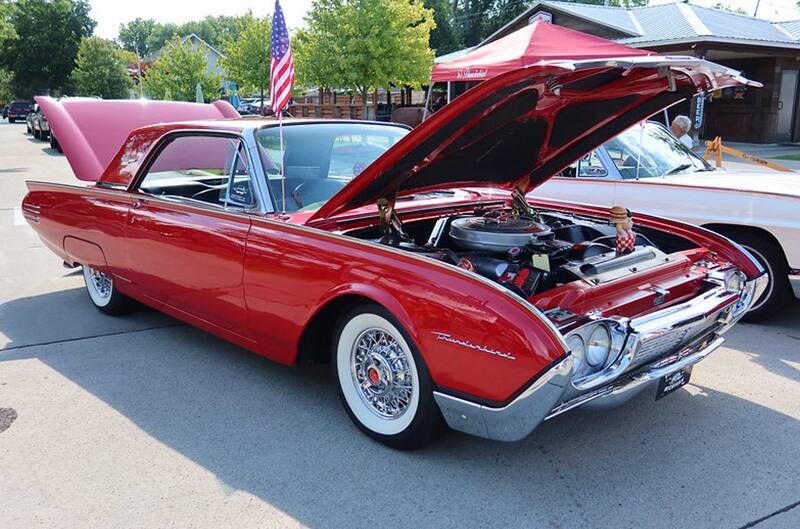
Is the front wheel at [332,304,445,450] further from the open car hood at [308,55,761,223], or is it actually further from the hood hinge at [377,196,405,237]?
the open car hood at [308,55,761,223]

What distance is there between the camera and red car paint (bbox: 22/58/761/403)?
8.69 ft

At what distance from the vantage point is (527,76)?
2.75 m

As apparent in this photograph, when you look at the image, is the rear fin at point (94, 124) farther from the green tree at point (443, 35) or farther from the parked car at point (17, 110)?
the parked car at point (17, 110)

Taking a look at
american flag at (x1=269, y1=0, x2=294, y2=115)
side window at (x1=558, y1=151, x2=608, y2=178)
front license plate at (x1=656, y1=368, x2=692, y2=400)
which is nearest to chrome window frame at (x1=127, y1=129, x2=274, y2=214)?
american flag at (x1=269, y1=0, x2=294, y2=115)

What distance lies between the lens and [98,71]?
44844 mm

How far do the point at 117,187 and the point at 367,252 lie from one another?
8.80 feet

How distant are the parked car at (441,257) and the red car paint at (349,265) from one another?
0.01m

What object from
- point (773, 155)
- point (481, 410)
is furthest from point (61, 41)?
point (481, 410)

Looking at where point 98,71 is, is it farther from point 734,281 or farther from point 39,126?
point 734,281

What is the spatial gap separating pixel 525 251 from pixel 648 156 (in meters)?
3.45

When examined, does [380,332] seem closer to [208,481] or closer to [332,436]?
[332,436]

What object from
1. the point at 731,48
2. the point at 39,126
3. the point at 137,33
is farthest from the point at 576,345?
the point at 137,33

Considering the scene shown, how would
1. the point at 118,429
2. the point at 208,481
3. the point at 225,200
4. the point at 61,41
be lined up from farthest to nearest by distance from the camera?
the point at 61,41 < the point at 225,200 < the point at 118,429 < the point at 208,481

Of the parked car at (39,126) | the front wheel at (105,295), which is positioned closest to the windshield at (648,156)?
the front wheel at (105,295)
